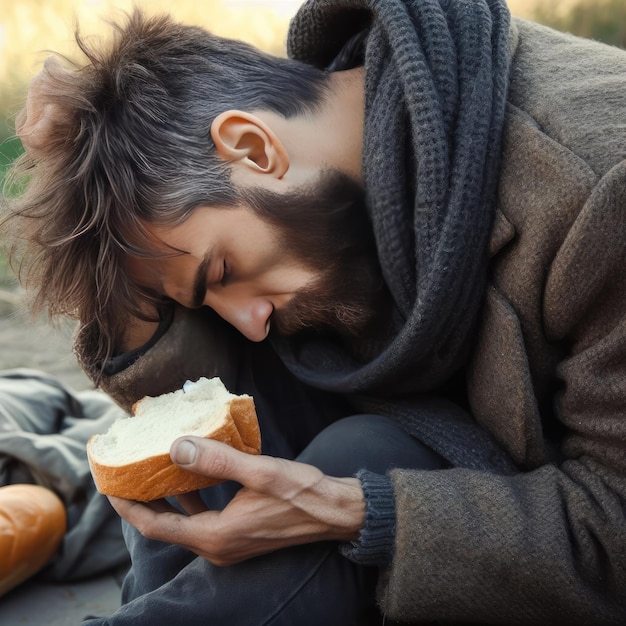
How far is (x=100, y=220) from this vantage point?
1.95 m

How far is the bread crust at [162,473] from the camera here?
5.85 ft

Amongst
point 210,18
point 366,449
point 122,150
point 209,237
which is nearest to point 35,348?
point 122,150

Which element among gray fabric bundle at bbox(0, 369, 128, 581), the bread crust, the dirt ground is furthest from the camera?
the dirt ground

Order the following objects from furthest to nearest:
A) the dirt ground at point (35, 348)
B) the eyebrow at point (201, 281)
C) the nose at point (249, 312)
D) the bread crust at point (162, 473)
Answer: the dirt ground at point (35, 348)
the nose at point (249, 312)
the eyebrow at point (201, 281)
the bread crust at point (162, 473)

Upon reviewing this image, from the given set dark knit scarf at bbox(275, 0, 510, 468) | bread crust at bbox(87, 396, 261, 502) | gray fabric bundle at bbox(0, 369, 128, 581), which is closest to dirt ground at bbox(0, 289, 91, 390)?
gray fabric bundle at bbox(0, 369, 128, 581)

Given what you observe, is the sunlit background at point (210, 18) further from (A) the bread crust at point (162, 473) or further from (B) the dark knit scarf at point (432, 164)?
(A) the bread crust at point (162, 473)

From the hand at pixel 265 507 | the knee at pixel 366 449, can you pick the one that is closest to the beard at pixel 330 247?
the knee at pixel 366 449

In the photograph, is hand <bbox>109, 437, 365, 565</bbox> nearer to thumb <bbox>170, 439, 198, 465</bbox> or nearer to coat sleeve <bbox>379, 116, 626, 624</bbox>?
thumb <bbox>170, 439, 198, 465</bbox>

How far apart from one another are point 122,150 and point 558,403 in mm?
1108

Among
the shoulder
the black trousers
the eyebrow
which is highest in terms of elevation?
the shoulder

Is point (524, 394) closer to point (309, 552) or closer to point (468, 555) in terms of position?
point (468, 555)

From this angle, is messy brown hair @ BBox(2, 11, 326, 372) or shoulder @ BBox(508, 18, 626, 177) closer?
shoulder @ BBox(508, 18, 626, 177)

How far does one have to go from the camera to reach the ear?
192 centimetres

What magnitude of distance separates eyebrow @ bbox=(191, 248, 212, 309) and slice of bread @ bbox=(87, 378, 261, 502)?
189 millimetres
